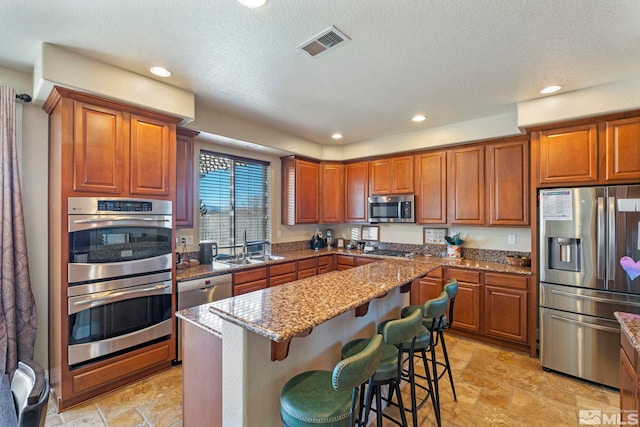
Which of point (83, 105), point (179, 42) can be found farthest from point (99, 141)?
point (179, 42)

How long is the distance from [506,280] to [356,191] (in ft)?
8.22

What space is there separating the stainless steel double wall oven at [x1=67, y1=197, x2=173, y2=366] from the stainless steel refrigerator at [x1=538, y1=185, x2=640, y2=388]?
3.69 meters

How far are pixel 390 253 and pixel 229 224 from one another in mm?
2485

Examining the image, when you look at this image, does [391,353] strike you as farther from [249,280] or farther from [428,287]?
[428,287]

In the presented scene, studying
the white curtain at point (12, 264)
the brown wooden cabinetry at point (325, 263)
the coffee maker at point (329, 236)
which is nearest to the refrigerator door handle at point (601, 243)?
the brown wooden cabinetry at point (325, 263)

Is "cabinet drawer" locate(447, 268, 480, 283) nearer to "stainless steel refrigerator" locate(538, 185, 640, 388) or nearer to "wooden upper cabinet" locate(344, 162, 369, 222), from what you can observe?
"stainless steel refrigerator" locate(538, 185, 640, 388)

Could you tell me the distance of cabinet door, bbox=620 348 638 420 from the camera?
4.50 feet

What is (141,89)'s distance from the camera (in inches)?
97.3

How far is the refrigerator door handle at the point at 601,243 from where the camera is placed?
8.34ft

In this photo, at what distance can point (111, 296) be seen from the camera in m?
2.34

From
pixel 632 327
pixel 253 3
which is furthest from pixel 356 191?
pixel 632 327

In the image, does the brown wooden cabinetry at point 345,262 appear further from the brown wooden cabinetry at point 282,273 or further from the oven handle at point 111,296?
the oven handle at point 111,296

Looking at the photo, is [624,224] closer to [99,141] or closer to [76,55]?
[99,141]

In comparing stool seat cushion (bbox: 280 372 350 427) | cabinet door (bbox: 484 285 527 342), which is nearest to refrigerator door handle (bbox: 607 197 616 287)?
cabinet door (bbox: 484 285 527 342)
